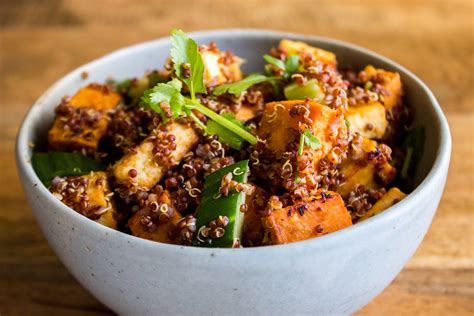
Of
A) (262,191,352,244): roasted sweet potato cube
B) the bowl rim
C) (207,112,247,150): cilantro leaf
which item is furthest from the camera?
(207,112,247,150): cilantro leaf

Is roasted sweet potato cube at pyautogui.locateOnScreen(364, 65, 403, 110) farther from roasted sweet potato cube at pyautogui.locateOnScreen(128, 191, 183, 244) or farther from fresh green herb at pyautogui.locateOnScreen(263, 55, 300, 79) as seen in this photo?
roasted sweet potato cube at pyautogui.locateOnScreen(128, 191, 183, 244)

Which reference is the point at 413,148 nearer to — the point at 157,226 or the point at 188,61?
the point at 188,61

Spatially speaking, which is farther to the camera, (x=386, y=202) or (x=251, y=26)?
(x=251, y=26)

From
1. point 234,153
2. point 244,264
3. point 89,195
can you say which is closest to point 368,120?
point 234,153

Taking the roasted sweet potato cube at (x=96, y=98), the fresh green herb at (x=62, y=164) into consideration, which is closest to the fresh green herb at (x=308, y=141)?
the fresh green herb at (x=62, y=164)

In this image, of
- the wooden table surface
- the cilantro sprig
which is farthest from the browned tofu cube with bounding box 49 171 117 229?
the wooden table surface

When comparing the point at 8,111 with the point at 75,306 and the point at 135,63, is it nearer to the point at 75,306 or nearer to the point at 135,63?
the point at 135,63

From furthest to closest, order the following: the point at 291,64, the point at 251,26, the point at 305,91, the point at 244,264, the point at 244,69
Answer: the point at 251,26, the point at 244,69, the point at 291,64, the point at 305,91, the point at 244,264

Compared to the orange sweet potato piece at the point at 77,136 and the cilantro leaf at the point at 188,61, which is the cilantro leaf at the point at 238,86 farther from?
the orange sweet potato piece at the point at 77,136
